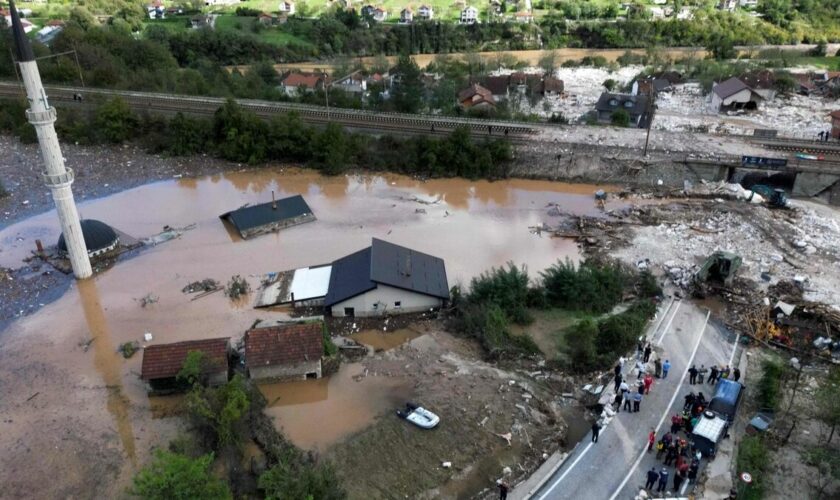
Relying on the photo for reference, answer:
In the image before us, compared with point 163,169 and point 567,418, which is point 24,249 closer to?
point 163,169

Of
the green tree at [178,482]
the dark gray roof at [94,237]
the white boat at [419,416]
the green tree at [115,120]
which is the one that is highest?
the green tree at [115,120]

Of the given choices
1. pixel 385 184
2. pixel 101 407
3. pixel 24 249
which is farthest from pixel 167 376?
pixel 385 184

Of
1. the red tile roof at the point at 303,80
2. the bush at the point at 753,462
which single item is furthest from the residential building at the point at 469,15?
the bush at the point at 753,462

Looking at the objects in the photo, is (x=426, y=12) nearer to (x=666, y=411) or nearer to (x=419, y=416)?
(x=419, y=416)

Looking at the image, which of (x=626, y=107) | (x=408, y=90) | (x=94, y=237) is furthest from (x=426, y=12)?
(x=94, y=237)

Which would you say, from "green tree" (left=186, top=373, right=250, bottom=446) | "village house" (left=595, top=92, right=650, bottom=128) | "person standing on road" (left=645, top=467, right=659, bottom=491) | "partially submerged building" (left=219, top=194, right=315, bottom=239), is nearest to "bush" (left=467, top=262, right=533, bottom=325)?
"person standing on road" (left=645, top=467, right=659, bottom=491)

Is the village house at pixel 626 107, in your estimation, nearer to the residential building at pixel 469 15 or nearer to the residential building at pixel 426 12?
the residential building at pixel 469 15

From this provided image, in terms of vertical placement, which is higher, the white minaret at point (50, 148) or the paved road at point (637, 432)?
the white minaret at point (50, 148)
